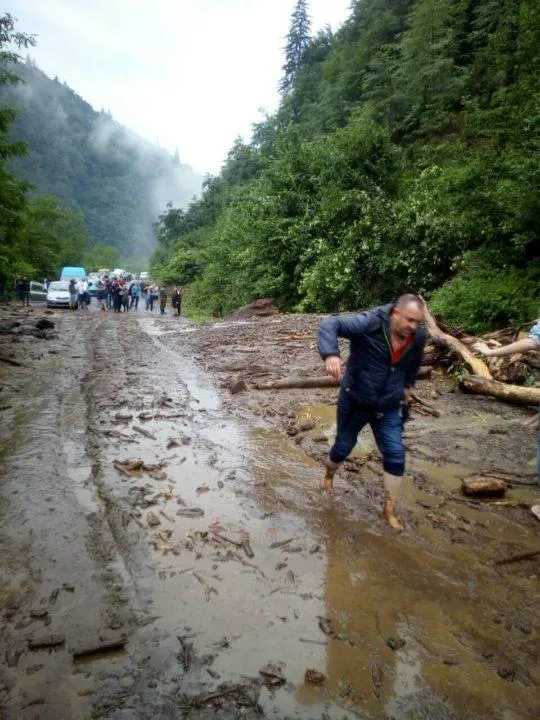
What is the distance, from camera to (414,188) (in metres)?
16.4

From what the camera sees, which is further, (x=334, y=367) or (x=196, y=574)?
(x=334, y=367)

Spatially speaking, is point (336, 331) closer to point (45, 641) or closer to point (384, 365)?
point (384, 365)

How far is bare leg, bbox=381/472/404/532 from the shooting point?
3.77m

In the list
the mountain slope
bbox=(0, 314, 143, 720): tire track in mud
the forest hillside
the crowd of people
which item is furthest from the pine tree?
the mountain slope

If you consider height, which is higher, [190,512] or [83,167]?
[83,167]

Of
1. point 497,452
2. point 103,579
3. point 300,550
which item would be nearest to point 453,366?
point 497,452

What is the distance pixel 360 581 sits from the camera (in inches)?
122

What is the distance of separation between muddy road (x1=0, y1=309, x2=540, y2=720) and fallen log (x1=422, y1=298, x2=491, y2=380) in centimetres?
146

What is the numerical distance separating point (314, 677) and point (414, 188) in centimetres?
1705

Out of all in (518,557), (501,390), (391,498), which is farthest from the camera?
(501,390)

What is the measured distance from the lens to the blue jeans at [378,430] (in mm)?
3752

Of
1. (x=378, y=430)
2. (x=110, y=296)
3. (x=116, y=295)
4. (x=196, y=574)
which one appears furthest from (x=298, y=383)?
(x=110, y=296)

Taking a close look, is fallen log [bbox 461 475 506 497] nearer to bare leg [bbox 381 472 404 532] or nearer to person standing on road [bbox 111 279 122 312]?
bare leg [bbox 381 472 404 532]

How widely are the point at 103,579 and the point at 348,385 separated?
2368 millimetres
